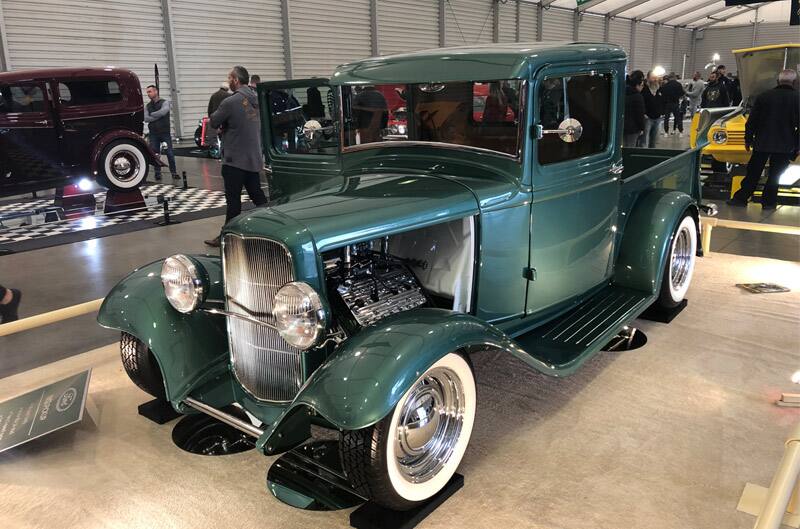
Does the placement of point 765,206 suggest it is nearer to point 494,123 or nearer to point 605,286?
point 605,286

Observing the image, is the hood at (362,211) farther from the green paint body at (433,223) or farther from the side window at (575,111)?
the side window at (575,111)

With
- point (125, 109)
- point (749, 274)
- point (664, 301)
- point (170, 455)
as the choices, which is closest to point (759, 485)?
point (664, 301)

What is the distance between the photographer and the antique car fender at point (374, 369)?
199cm

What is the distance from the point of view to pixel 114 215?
8195 mm

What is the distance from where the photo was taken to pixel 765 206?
7.75 meters

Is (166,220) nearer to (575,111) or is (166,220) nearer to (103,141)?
(103,141)

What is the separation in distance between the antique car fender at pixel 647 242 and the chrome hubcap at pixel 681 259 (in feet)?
1.17

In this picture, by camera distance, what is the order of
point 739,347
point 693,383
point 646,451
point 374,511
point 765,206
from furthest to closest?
point 765,206 < point 739,347 < point 693,383 < point 646,451 < point 374,511

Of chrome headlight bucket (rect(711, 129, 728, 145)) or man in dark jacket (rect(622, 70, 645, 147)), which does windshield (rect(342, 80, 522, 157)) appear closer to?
man in dark jacket (rect(622, 70, 645, 147))

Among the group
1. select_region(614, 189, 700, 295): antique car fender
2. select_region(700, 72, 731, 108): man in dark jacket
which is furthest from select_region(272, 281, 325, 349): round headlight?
select_region(700, 72, 731, 108): man in dark jacket

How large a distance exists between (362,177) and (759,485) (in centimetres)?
217

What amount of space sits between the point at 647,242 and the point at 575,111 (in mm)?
1081

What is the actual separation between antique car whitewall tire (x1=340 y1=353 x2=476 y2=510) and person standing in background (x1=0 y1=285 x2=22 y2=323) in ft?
11.6

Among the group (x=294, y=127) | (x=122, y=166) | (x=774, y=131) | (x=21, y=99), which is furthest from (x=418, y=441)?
(x=21, y=99)
